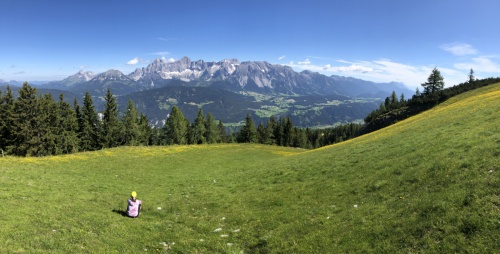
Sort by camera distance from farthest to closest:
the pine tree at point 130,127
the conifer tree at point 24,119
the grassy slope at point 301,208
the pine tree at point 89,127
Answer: the pine tree at point 130,127
the pine tree at point 89,127
the conifer tree at point 24,119
the grassy slope at point 301,208

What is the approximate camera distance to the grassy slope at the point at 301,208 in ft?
35.7

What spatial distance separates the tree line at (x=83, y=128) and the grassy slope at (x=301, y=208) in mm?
46450

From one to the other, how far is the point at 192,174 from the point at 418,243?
102 feet

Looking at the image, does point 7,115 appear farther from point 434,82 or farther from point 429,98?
point 434,82

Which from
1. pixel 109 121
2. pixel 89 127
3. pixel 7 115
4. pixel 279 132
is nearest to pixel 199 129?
pixel 109 121

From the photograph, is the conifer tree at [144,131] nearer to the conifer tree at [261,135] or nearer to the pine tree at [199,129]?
the pine tree at [199,129]

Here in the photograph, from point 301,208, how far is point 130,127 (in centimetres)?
8999

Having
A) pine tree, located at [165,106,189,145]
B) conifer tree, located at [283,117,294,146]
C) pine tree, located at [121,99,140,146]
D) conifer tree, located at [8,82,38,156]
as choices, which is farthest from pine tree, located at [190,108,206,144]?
conifer tree, located at [8,82,38,156]

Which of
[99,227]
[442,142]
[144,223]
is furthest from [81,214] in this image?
[442,142]

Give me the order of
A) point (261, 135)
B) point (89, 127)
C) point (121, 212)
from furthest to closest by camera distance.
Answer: point (261, 135), point (89, 127), point (121, 212)

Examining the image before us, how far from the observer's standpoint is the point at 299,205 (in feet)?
59.3

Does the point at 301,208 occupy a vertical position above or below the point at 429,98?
below

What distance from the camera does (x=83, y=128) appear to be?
83188 mm

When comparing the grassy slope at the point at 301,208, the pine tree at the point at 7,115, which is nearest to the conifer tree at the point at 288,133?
the pine tree at the point at 7,115
